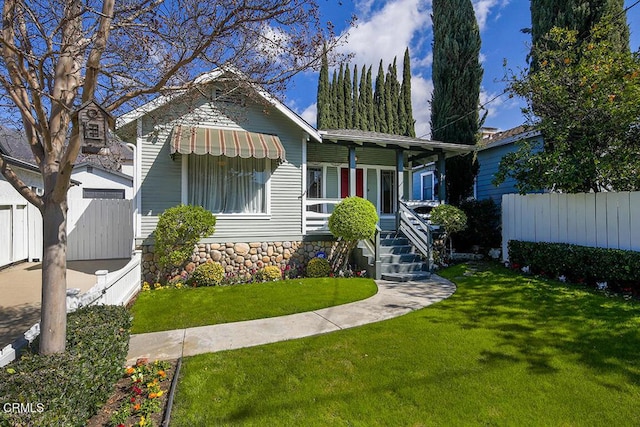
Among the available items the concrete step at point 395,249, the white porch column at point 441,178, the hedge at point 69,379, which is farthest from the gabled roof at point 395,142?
the hedge at point 69,379

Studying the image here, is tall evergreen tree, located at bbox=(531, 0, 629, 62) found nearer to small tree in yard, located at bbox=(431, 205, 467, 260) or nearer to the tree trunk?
small tree in yard, located at bbox=(431, 205, 467, 260)

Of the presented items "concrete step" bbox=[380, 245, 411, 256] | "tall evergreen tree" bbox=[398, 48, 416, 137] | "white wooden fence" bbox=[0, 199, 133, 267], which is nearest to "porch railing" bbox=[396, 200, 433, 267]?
"concrete step" bbox=[380, 245, 411, 256]

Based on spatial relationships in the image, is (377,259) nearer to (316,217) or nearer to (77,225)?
(316,217)

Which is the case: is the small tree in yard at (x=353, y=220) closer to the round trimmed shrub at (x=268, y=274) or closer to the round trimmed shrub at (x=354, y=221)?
the round trimmed shrub at (x=354, y=221)

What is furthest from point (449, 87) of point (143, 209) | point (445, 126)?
point (143, 209)

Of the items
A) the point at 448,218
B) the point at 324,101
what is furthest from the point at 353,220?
the point at 324,101

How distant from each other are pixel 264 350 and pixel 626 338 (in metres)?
5.65

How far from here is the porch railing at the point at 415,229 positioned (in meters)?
10.9

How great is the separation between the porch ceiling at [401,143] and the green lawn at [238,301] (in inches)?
195

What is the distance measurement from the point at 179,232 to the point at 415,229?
7.74m

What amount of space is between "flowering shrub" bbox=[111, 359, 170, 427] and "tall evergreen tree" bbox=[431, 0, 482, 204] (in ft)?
46.6

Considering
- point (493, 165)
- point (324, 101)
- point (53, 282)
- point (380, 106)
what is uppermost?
point (380, 106)

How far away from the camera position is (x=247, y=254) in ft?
34.6

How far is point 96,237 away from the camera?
13.4 m
